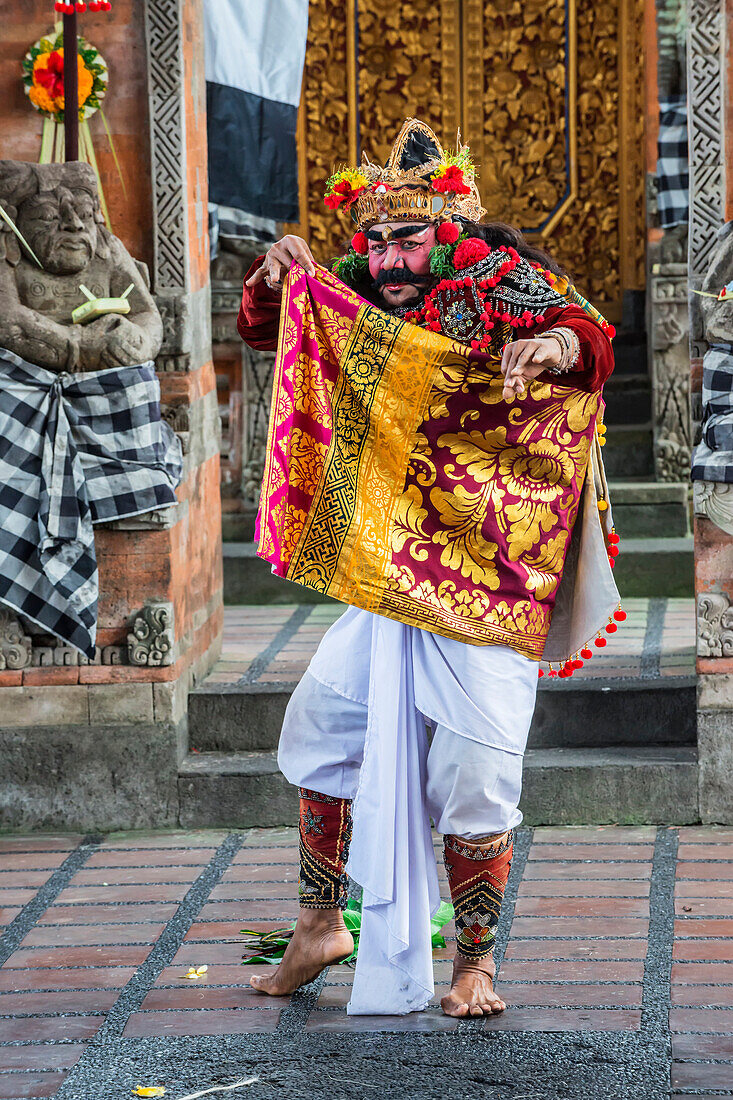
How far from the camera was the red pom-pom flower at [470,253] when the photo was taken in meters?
3.60

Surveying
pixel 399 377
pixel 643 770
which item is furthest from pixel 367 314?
pixel 643 770

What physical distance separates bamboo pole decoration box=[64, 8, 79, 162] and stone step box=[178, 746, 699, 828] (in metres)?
1.97

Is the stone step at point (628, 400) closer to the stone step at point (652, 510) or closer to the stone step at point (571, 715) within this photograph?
the stone step at point (652, 510)

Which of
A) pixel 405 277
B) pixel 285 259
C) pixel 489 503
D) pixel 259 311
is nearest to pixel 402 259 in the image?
pixel 405 277

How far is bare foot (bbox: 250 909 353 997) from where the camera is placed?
3.69 m

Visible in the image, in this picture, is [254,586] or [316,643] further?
[254,586]

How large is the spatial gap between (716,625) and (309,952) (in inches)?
72.5

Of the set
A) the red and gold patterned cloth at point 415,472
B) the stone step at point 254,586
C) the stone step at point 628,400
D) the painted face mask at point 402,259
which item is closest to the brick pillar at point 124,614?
the red and gold patterned cloth at point 415,472

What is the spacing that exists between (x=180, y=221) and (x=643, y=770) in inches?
89.4

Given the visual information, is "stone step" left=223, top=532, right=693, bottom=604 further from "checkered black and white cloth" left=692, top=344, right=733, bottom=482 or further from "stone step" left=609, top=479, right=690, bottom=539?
"checkered black and white cloth" left=692, top=344, right=733, bottom=482

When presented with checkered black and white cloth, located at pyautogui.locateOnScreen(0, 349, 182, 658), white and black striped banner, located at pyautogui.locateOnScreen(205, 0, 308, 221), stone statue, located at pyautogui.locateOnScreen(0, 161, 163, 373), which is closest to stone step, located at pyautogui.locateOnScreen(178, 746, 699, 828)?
checkered black and white cloth, located at pyautogui.locateOnScreen(0, 349, 182, 658)

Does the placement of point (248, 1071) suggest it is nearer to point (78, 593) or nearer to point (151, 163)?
point (78, 593)

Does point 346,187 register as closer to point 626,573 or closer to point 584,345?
point 584,345

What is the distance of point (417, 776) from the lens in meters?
3.60
